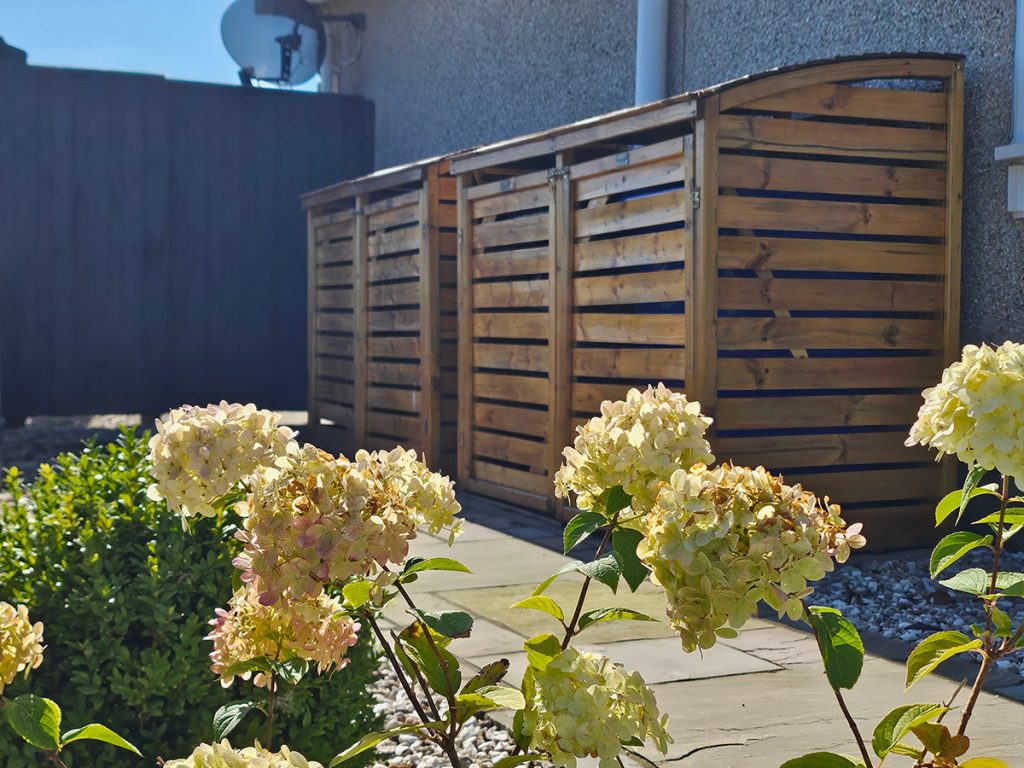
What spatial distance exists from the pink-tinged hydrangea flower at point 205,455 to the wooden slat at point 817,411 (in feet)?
11.6

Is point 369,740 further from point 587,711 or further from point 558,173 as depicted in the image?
point 558,173

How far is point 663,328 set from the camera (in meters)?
5.32

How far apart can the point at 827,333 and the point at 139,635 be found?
137 inches

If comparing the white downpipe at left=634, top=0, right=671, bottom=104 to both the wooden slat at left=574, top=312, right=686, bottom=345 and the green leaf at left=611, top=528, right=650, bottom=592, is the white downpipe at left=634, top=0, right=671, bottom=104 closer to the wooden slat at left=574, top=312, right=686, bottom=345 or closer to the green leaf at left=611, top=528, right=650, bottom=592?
the wooden slat at left=574, top=312, right=686, bottom=345

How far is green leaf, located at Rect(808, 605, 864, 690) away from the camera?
1.39 m

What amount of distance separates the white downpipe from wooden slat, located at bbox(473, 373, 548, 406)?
6.40 feet

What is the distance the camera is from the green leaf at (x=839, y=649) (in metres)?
1.39

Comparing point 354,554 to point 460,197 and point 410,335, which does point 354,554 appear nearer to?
point 460,197

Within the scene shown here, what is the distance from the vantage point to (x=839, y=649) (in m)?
1.42

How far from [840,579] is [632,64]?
4132mm

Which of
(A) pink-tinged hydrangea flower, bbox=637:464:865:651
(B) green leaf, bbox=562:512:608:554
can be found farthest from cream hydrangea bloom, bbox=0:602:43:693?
(A) pink-tinged hydrangea flower, bbox=637:464:865:651

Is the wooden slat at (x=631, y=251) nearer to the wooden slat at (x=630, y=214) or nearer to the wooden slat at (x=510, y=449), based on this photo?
the wooden slat at (x=630, y=214)

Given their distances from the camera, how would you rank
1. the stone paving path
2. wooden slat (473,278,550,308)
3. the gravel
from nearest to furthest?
the stone paving path < the gravel < wooden slat (473,278,550,308)

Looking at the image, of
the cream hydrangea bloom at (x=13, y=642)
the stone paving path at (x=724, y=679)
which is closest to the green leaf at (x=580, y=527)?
the stone paving path at (x=724, y=679)
